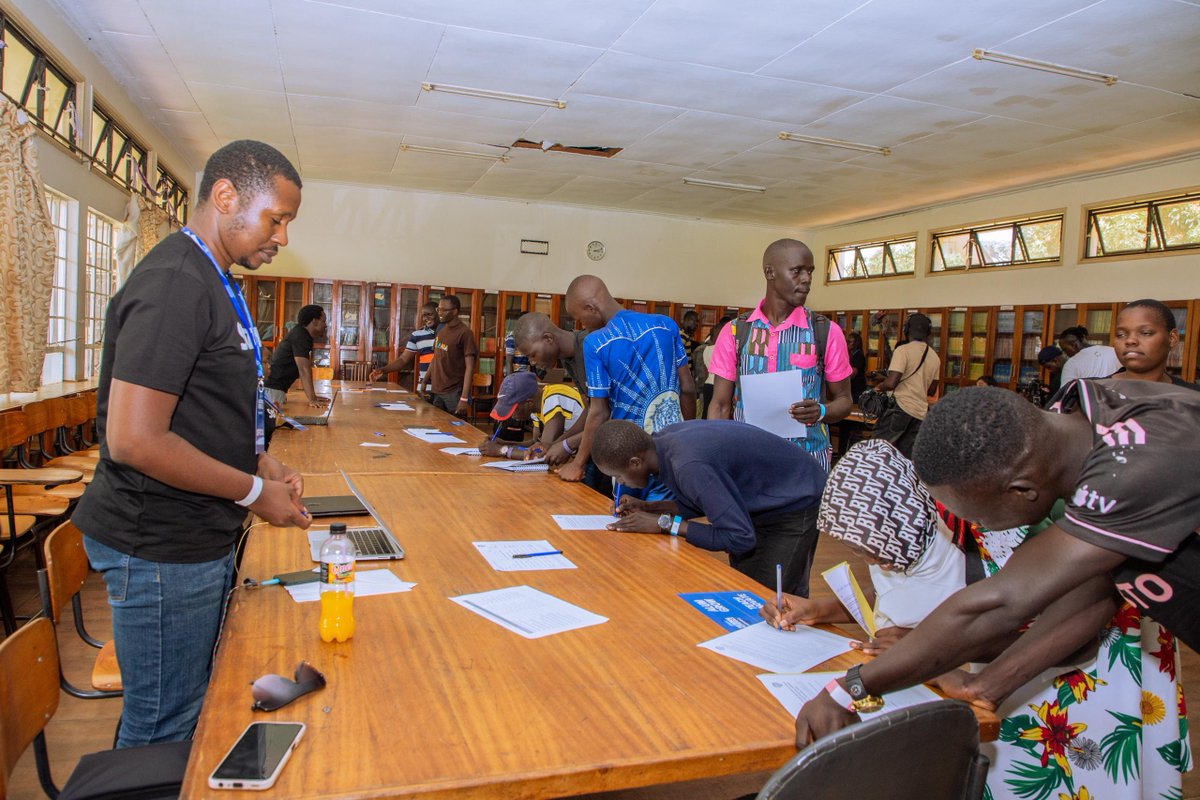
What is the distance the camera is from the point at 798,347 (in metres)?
3.07

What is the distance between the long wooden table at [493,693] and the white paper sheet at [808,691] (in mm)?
28

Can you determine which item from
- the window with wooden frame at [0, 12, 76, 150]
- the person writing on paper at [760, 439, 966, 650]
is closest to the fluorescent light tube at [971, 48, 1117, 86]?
the person writing on paper at [760, 439, 966, 650]

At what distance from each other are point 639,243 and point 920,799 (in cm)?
1132

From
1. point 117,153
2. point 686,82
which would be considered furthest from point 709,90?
point 117,153

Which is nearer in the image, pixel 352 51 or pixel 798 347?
pixel 798 347

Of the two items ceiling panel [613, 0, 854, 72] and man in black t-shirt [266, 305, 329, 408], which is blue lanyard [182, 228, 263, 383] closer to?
ceiling panel [613, 0, 854, 72]

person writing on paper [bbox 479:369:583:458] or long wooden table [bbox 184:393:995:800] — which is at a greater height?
person writing on paper [bbox 479:369:583:458]

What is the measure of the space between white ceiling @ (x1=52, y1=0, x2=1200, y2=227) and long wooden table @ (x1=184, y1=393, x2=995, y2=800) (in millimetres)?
4128

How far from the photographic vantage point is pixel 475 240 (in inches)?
444

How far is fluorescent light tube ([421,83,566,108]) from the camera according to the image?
6.52 m

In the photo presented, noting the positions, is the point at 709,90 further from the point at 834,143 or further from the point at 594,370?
the point at 594,370

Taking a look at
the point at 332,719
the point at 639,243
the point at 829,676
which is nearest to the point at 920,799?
the point at 829,676

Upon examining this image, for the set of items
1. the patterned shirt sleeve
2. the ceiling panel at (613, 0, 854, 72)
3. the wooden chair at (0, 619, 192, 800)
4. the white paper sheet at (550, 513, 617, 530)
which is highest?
the ceiling panel at (613, 0, 854, 72)

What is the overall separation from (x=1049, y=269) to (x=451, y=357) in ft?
21.5
